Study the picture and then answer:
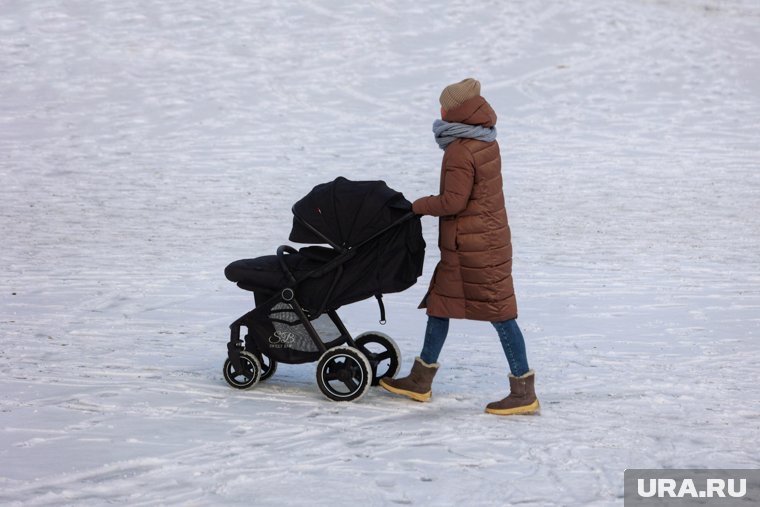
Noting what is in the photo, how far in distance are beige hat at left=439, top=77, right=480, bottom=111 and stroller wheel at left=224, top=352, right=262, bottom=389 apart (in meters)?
1.63

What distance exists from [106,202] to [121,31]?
7565 mm

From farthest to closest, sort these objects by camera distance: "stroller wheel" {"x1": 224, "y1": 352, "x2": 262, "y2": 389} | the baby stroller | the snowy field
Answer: "stroller wheel" {"x1": 224, "y1": 352, "x2": 262, "y2": 389} → the baby stroller → the snowy field

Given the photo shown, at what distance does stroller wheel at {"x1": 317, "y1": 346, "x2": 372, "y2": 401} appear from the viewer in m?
5.52

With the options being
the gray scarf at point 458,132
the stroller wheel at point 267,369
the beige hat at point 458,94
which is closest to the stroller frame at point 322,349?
the stroller wheel at point 267,369

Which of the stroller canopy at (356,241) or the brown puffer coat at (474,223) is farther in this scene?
the stroller canopy at (356,241)

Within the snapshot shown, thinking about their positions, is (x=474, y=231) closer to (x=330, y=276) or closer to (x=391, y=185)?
(x=330, y=276)

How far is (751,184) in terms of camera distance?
12812mm

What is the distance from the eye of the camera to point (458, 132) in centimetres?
529

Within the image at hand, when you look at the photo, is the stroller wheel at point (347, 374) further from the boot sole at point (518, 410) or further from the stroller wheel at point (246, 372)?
the boot sole at point (518, 410)

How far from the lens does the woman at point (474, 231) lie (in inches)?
208

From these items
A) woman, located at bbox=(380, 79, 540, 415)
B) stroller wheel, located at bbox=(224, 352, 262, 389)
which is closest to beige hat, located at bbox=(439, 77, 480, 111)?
woman, located at bbox=(380, 79, 540, 415)

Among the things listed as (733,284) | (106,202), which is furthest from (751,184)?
(106,202)

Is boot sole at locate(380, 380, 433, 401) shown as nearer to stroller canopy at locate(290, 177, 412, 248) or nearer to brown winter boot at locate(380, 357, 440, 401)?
brown winter boot at locate(380, 357, 440, 401)

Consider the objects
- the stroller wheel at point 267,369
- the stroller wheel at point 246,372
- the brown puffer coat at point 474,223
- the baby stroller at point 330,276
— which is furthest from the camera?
the stroller wheel at point 267,369
